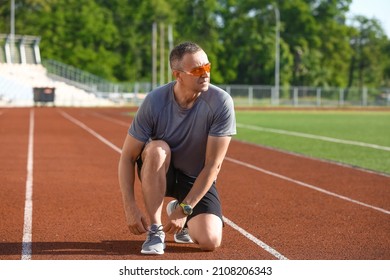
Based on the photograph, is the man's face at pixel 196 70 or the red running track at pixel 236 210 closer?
the man's face at pixel 196 70

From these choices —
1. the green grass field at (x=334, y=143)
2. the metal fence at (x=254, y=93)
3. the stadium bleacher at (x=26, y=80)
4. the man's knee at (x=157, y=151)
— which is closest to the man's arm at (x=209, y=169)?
the man's knee at (x=157, y=151)

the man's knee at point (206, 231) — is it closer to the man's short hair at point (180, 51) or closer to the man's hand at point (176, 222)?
the man's hand at point (176, 222)

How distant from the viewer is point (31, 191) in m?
10.8

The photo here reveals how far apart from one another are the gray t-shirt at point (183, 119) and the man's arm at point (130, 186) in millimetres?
86

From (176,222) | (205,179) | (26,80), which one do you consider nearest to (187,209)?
(176,222)

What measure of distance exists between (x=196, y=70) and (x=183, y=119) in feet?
1.90

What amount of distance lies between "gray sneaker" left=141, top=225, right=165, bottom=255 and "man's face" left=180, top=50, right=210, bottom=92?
3.95 feet

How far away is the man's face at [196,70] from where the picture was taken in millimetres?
5898

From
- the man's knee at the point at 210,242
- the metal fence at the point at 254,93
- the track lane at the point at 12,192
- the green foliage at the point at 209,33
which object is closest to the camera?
the man's knee at the point at 210,242

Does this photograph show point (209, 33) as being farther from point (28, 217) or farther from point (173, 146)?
point (173, 146)

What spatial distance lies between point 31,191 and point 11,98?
151 ft

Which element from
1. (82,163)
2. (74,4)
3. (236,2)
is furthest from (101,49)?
(82,163)

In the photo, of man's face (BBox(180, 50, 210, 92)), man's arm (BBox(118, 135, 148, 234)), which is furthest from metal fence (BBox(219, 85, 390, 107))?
man's face (BBox(180, 50, 210, 92))

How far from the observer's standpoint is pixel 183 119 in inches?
251
